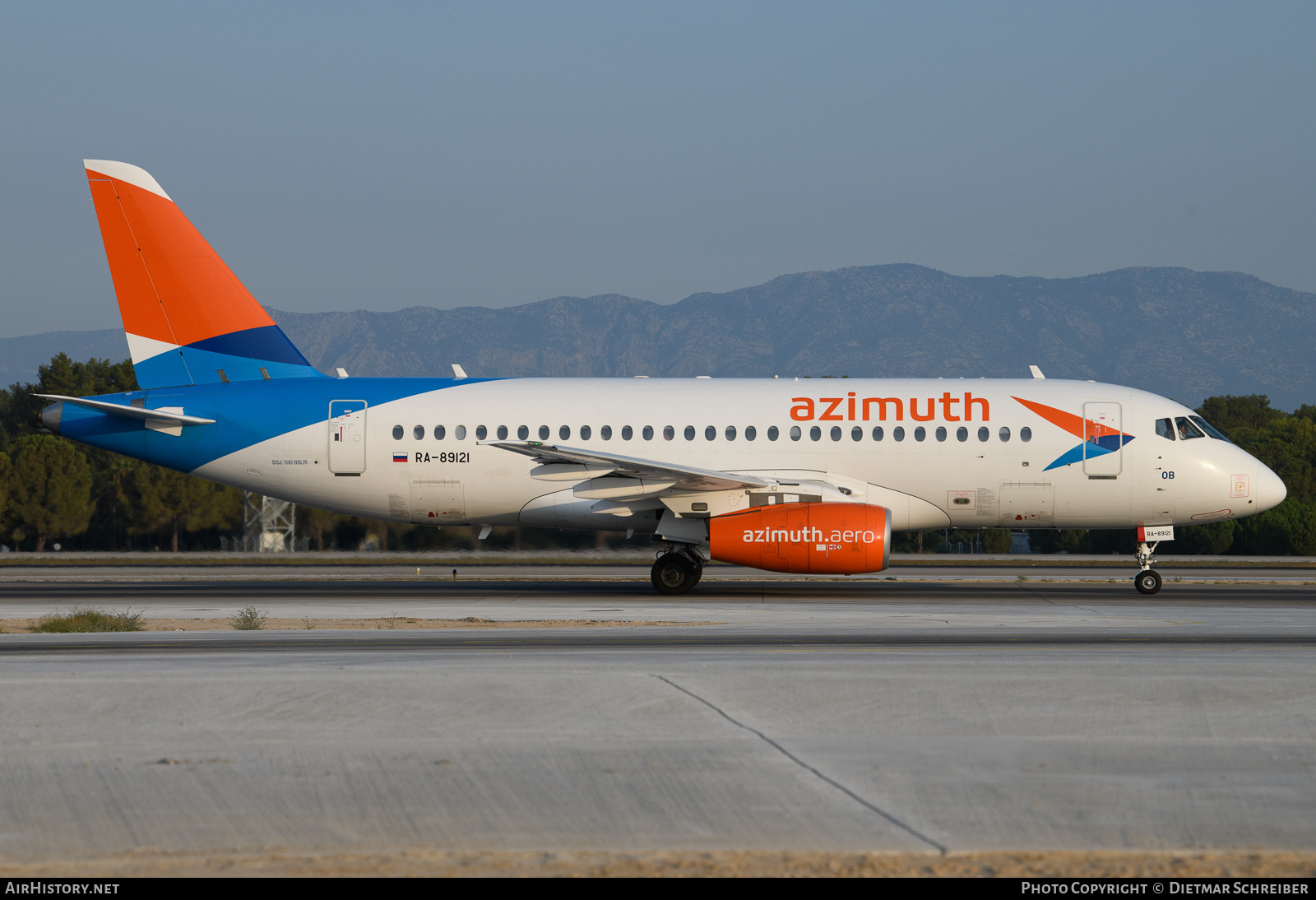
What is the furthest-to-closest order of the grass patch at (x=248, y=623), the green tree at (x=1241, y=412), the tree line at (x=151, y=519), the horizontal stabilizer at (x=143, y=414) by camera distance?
the green tree at (x=1241, y=412) < the tree line at (x=151, y=519) < the horizontal stabilizer at (x=143, y=414) < the grass patch at (x=248, y=623)

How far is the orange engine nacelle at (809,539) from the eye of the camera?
20.8 meters

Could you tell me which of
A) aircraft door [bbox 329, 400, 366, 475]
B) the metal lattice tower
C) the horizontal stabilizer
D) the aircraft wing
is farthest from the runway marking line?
the metal lattice tower

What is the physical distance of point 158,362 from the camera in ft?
77.3

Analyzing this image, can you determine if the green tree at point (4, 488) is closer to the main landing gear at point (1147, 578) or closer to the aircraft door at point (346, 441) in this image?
the aircraft door at point (346, 441)

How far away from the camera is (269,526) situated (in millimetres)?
41438

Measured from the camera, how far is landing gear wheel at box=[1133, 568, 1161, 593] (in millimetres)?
23078

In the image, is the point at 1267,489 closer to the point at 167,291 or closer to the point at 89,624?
the point at 89,624

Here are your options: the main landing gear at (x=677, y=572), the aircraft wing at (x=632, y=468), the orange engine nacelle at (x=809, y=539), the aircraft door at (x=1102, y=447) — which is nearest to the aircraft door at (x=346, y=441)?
the aircraft wing at (x=632, y=468)

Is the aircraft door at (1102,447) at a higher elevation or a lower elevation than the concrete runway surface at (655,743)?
higher

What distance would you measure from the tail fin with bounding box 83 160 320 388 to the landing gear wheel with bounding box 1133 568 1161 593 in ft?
58.4

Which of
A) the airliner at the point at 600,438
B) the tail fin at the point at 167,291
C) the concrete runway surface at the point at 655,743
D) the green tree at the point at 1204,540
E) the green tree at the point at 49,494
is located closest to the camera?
the concrete runway surface at the point at 655,743

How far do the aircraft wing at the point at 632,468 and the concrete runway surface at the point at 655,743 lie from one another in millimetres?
6470

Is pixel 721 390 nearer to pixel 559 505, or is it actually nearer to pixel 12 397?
pixel 559 505

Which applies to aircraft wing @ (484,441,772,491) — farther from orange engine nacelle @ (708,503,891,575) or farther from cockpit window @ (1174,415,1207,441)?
cockpit window @ (1174,415,1207,441)
